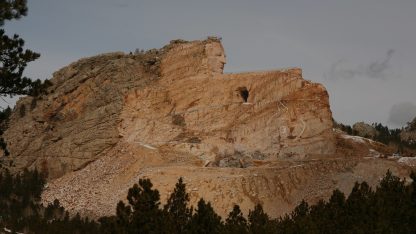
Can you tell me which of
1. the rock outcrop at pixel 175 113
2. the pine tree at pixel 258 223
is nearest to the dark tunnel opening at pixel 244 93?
the rock outcrop at pixel 175 113

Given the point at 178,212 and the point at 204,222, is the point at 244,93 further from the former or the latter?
the point at 204,222

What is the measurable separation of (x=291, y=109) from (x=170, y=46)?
721 inches

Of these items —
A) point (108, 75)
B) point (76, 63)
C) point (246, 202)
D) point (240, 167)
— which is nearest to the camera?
point (246, 202)

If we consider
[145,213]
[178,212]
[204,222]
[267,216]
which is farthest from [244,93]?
[145,213]

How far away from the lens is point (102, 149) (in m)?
71.3

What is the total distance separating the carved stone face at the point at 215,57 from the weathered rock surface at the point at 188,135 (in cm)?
11

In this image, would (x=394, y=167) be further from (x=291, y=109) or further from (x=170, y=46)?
(x=170, y=46)

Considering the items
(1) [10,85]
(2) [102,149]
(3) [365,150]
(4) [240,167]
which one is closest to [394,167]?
(3) [365,150]

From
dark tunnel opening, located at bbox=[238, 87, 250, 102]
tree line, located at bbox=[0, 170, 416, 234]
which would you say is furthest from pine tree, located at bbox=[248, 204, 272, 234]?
dark tunnel opening, located at bbox=[238, 87, 250, 102]

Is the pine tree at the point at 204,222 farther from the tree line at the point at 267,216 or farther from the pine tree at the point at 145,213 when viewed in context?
the pine tree at the point at 145,213

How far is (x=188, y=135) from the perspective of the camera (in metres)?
67.8

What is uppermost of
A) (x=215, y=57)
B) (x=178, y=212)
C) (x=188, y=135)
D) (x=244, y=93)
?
(x=215, y=57)

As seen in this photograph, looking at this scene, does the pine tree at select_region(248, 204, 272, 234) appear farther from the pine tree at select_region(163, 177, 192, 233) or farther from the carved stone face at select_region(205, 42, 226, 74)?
the carved stone face at select_region(205, 42, 226, 74)

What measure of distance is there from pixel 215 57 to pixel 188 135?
8619 millimetres
